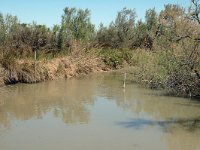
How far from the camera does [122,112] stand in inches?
597

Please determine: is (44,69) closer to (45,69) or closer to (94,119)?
(45,69)

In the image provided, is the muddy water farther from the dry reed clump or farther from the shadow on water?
the dry reed clump

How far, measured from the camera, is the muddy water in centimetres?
1092

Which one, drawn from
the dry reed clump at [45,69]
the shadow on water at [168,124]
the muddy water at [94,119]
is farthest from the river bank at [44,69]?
the shadow on water at [168,124]

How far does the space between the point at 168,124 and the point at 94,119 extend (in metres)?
2.46

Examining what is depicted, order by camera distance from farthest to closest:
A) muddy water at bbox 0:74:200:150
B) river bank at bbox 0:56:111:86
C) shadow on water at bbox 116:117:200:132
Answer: river bank at bbox 0:56:111:86 → shadow on water at bbox 116:117:200:132 → muddy water at bbox 0:74:200:150

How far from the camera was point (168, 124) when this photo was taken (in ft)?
43.6

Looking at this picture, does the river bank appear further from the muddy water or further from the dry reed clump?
the muddy water

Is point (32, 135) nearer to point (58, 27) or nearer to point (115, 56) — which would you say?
point (115, 56)

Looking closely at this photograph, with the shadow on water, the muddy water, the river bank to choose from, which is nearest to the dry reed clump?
the river bank

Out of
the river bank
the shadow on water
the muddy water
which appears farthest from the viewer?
the river bank

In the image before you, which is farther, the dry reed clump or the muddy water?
the dry reed clump

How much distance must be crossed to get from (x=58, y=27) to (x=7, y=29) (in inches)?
170

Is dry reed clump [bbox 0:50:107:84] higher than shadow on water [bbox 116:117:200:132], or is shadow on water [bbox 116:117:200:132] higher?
dry reed clump [bbox 0:50:107:84]
